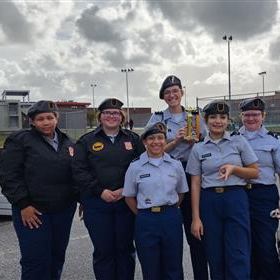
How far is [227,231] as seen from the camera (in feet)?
11.0

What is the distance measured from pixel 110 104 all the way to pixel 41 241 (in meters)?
1.39

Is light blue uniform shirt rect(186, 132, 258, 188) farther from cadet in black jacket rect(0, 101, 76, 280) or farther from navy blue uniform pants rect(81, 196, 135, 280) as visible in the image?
cadet in black jacket rect(0, 101, 76, 280)

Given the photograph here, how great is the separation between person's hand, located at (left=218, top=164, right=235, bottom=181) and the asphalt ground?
5.27 feet

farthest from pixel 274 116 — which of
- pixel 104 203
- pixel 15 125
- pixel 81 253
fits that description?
pixel 104 203

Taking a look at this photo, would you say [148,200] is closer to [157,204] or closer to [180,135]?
[157,204]

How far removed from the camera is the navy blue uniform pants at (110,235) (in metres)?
3.57

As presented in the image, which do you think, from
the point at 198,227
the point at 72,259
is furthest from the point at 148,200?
the point at 72,259

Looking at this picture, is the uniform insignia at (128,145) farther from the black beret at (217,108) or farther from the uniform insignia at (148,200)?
the black beret at (217,108)

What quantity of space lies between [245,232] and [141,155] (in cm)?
112

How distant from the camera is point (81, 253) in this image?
5.20 metres

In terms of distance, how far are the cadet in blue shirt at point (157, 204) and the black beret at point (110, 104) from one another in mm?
402

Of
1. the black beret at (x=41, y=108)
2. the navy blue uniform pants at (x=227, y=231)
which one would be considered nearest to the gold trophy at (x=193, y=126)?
the navy blue uniform pants at (x=227, y=231)

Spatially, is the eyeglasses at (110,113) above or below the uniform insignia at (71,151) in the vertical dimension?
above

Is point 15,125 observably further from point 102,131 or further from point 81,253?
point 102,131
